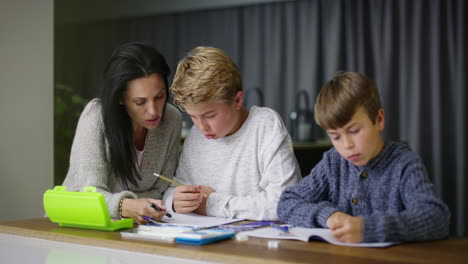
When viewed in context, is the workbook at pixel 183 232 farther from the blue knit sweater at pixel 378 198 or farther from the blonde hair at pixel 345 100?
the blonde hair at pixel 345 100

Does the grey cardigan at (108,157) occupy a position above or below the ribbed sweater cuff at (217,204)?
above

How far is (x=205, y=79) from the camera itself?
1641 mm

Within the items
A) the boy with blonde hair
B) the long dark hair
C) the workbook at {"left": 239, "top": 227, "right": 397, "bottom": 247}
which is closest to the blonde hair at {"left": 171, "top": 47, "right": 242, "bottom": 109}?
the boy with blonde hair

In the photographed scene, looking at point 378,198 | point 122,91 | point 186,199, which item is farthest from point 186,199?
point 378,198

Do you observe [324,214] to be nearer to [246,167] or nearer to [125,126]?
[246,167]

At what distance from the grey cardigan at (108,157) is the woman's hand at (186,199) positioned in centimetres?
14

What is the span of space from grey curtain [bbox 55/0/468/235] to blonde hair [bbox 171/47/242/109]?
8.29ft

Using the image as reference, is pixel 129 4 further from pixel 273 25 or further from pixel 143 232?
pixel 143 232

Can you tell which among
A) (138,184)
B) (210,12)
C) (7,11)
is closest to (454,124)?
(210,12)

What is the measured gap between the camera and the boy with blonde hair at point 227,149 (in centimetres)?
161

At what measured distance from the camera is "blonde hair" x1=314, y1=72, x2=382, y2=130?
1.29 m

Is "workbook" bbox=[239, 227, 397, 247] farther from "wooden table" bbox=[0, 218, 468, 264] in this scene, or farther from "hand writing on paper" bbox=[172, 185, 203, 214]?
"hand writing on paper" bbox=[172, 185, 203, 214]

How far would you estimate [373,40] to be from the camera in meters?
4.12

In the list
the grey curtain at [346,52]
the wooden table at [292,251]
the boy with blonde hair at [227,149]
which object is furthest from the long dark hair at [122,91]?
the grey curtain at [346,52]
